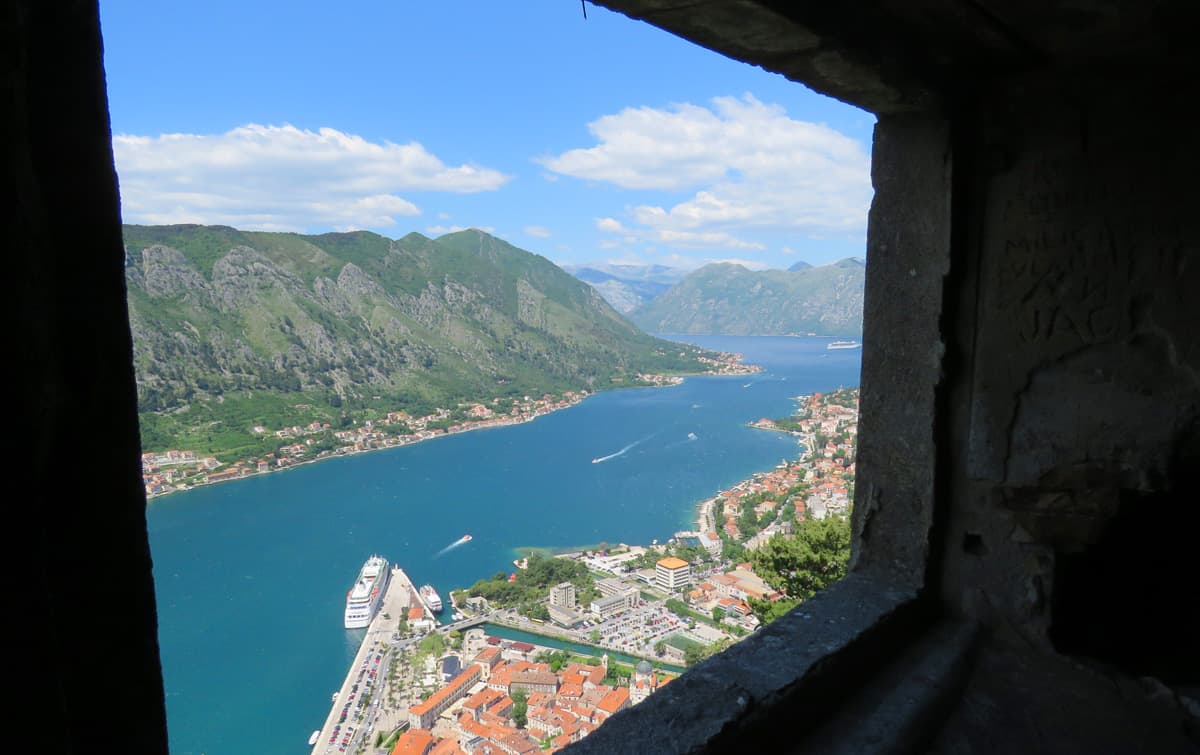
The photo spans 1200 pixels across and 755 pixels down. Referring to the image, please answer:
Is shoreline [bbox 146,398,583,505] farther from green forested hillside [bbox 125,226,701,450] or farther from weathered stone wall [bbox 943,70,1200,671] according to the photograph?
weathered stone wall [bbox 943,70,1200,671]

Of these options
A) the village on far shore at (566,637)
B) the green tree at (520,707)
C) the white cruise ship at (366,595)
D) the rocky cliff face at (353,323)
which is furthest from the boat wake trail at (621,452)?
the green tree at (520,707)

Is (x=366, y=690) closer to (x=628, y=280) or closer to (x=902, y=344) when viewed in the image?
(x=902, y=344)

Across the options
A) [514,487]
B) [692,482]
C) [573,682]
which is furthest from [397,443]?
[573,682]

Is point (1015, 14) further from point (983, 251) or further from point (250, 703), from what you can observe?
point (250, 703)

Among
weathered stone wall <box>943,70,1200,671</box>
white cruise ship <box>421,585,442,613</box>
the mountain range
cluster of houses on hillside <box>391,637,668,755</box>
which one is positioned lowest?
white cruise ship <box>421,585,442,613</box>

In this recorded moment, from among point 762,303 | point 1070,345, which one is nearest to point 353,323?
point 1070,345

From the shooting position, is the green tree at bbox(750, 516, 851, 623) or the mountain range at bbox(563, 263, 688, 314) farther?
the mountain range at bbox(563, 263, 688, 314)

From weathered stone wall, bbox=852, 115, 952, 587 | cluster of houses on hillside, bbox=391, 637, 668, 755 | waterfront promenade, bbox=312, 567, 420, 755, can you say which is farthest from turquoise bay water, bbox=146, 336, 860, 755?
weathered stone wall, bbox=852, 115, 952, 587
